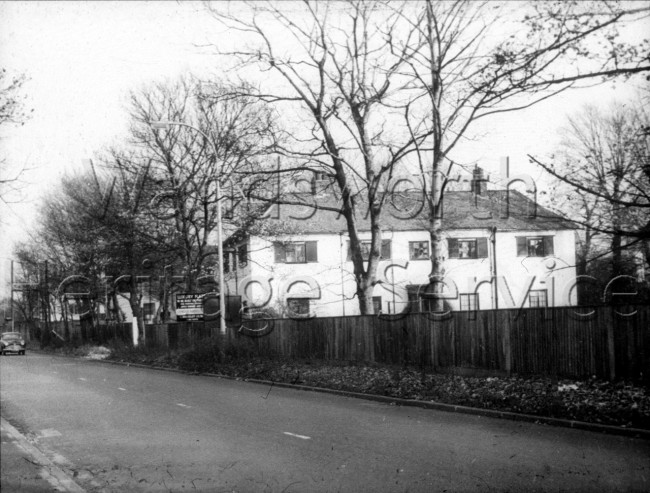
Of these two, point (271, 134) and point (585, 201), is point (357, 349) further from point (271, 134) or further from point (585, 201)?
point (585, 201)

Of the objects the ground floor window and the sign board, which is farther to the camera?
the ground floor window

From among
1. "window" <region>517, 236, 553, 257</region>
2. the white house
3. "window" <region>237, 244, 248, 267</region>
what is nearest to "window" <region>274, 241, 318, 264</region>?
the white house

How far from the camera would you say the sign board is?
29875mm

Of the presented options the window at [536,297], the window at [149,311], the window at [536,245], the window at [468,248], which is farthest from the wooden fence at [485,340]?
the window at [149,311]

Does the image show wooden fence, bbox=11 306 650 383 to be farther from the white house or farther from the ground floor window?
the ground floor window

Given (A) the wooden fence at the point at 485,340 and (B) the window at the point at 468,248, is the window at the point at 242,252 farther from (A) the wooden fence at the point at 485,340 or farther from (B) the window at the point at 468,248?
(B) the window at the point at 468,248

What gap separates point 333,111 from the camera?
21.5m

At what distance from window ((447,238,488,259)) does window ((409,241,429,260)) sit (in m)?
1.73

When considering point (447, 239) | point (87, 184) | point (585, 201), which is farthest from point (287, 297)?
point (585, 201)

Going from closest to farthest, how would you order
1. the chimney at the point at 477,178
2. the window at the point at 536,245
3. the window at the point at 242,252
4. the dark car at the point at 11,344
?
the chimney at the point at 477,178 < the window at the point at 242,252 < the window at the point at 536,245 < the dark car at the point at 11,344

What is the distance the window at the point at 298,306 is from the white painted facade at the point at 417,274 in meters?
0.30

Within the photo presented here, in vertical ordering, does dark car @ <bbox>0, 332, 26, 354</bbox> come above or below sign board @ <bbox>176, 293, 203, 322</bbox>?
below

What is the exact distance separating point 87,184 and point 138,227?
253 inches

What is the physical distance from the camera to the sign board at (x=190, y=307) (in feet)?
98.0
